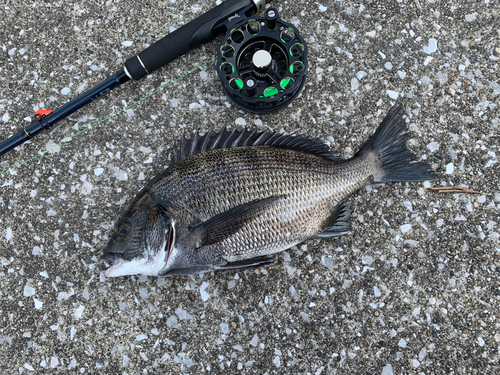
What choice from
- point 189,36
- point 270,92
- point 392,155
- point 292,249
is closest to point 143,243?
point 292,249

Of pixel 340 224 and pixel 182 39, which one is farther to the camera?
pixel 182 39

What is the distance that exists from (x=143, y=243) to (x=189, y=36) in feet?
4.54

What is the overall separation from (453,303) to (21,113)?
10.5ft

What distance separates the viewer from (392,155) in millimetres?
2055

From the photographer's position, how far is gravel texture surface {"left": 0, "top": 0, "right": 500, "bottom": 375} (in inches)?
83.7

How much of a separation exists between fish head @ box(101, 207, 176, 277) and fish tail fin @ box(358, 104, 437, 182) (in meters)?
1.26

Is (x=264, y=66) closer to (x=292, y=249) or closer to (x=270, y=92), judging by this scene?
(x=270, y=92)

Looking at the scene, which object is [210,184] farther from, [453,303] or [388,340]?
[453,303]

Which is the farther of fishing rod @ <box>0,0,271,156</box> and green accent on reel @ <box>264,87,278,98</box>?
fishing rod @ <box>0,0,271,156</box>

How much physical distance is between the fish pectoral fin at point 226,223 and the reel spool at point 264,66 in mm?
680

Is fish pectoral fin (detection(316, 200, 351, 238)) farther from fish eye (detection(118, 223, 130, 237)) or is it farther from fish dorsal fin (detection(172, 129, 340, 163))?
fish eye (detection(118, 223, 130, 237))

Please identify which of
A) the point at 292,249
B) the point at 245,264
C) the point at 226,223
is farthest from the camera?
the point at 292,249

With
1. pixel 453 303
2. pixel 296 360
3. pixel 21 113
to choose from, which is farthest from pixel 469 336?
pixel 21 113

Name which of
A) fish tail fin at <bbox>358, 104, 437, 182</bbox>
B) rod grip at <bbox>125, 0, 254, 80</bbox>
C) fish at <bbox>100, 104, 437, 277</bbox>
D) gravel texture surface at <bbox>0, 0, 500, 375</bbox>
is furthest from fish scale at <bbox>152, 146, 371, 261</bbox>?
rod grip at <bbox>125, 0, 254, 80</bbox>
